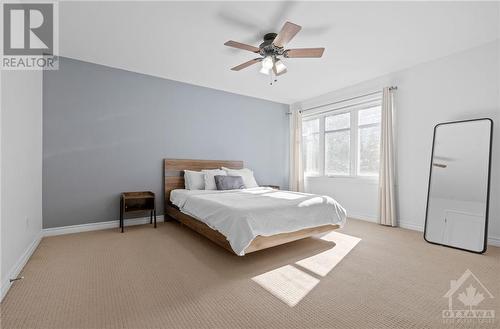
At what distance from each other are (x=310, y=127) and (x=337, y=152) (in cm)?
104

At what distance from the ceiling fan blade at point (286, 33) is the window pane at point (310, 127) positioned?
126 inches

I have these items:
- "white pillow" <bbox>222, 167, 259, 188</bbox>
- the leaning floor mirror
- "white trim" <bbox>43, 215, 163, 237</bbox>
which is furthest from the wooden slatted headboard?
the leaning floor mirror

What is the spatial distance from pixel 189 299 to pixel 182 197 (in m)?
1.97

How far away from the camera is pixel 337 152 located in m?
5.01

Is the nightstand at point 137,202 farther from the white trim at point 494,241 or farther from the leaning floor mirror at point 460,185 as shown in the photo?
the white trim at point 494,241

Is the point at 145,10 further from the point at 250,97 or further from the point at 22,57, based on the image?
the point at 250,97

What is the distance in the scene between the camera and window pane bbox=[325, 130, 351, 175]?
483cm

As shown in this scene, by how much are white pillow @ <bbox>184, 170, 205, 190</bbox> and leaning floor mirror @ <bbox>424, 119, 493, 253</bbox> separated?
3.55 meters

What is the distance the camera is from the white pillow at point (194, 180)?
4.11 meters

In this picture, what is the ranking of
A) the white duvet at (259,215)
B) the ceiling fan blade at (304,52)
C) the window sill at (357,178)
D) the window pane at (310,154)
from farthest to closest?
1. the window pane at (310,154)
2. the window sill at (357,178)
3. the ceiling fan blade at (304,52)
4. the white duvet at (259,215)

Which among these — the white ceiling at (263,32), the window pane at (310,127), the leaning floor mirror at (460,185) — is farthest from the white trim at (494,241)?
the window pane at (310,127)

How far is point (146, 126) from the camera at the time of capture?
4035 mm

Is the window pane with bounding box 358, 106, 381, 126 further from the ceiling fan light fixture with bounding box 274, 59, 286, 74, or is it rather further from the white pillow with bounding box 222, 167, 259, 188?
the white pillow with bounding box 222, 167, 259, 188

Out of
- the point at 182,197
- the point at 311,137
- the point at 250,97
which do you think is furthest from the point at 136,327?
the point at 311,137
